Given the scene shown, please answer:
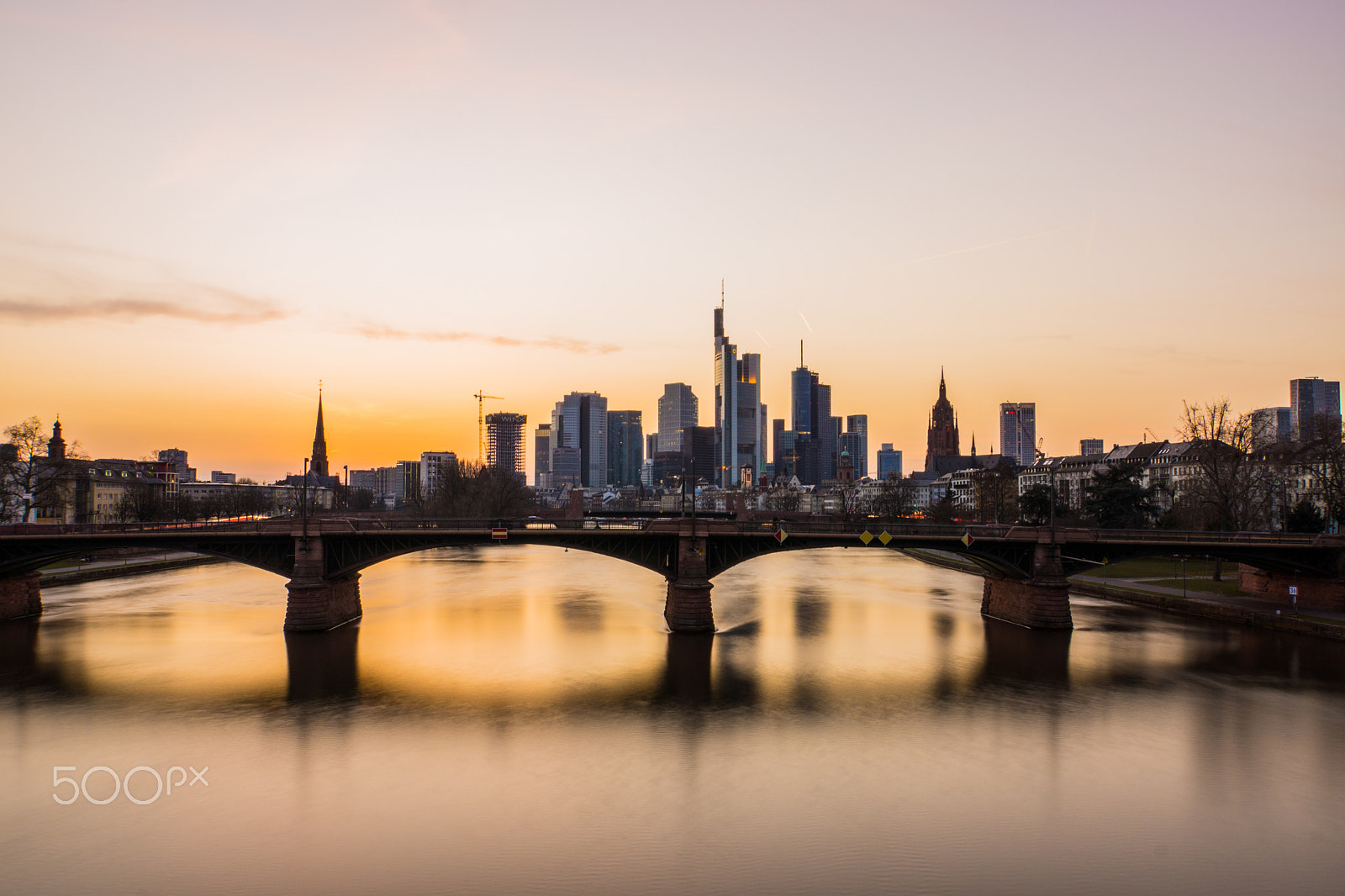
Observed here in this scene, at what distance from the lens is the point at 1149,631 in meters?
57.1

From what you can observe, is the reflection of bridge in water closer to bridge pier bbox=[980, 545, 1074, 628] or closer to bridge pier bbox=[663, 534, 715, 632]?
bridge pier bbox=[663, 534, 715, 632]

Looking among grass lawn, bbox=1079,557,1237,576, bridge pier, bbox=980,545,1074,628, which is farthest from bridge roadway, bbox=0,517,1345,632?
grass lawn, bbox=1079,557,1237,576

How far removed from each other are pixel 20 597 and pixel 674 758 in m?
60.0

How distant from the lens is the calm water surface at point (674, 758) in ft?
70.6

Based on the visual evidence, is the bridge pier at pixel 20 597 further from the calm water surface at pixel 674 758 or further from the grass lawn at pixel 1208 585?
the grass lawn at pixel 1208 585

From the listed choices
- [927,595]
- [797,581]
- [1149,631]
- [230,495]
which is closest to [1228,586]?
[1149,631]

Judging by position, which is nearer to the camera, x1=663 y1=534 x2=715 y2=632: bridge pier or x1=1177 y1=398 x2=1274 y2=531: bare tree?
x1=663 y1=534 x2=715 y2=632: bridge pier

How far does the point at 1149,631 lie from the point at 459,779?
5171 cm

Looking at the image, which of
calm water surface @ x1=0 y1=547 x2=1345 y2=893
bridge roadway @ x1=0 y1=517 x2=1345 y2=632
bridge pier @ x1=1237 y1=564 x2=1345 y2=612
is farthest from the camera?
bridge pier @ x1=1237 y1=564 x2=1345 y2=612

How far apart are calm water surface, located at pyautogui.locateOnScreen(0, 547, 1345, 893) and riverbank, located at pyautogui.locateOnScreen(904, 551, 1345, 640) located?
1640 millimetres

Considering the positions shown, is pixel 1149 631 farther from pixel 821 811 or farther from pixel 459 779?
pixel 459 779

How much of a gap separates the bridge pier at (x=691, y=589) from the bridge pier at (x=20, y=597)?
51.3 meters

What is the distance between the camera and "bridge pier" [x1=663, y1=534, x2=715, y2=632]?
182 ft

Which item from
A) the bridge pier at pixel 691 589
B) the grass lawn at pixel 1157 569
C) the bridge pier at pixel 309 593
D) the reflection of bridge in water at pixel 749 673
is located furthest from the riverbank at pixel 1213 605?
the bridge pier at pixel 309 593
